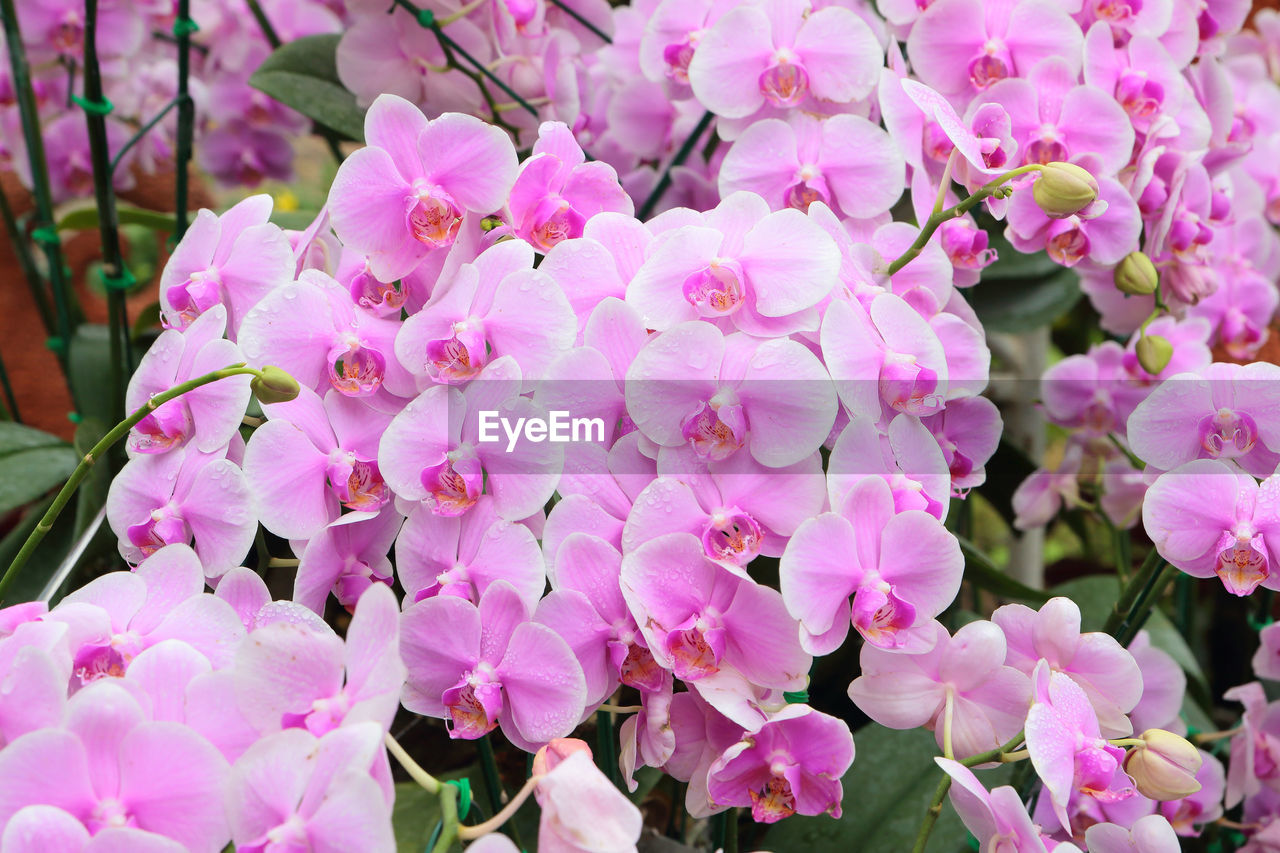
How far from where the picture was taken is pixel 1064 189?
0.45 metres

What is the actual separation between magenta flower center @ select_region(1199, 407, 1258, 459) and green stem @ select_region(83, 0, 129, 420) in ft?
2.10

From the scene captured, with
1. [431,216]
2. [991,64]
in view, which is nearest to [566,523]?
[431,216]

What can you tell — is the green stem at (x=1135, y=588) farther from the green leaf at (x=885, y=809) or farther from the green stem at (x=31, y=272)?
the green stem at (x=31, y=272)

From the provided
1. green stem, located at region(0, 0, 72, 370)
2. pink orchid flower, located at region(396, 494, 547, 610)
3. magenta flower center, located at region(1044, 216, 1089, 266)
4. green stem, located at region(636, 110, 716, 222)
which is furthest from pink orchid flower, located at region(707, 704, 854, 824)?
green stem, located at region(0, 0, 72, 370)

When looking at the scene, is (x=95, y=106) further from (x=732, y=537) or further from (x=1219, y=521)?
(x=1219, y=521)

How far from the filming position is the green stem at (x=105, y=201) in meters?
0.66

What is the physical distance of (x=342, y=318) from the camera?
44 centimetres

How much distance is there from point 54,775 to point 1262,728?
0.64 meters

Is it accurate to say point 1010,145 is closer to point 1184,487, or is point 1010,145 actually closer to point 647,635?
point 1184,487

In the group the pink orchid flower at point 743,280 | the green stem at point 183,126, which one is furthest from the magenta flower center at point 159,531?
the green stem at point 183,126

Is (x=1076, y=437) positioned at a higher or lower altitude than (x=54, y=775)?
lower

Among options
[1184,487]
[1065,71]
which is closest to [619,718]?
[1184,487]

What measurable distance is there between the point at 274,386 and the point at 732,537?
7.2 inches
